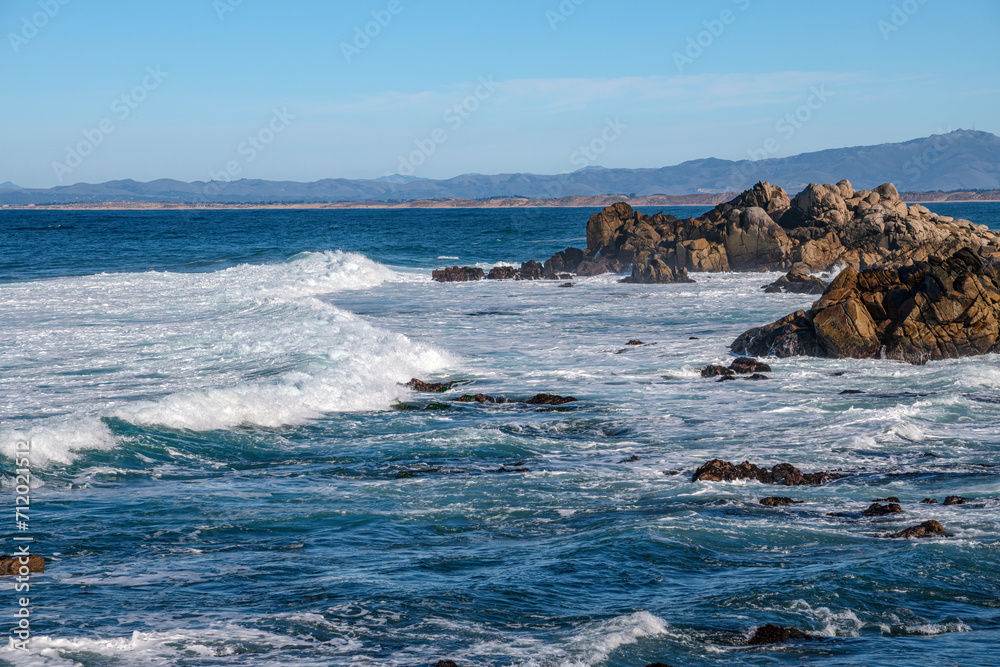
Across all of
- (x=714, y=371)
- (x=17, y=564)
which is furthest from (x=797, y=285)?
(x=17, y=564)


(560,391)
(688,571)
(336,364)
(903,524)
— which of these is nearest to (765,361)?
(560,391)

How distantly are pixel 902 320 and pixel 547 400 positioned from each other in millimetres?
10203

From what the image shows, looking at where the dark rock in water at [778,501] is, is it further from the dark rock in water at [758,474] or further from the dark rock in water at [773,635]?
the dark rock in water at [773,635]

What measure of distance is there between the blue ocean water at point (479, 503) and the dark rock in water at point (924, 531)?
0.23 m

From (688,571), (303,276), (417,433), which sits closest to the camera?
(688,571)

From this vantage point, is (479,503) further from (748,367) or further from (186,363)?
(186,363)

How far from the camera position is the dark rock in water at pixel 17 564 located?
923 centimetres

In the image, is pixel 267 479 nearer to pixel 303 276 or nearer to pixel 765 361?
pixel 765 361

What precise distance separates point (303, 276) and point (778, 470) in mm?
42778

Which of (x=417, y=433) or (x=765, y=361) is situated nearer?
(x=417, y=433)

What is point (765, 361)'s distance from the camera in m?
23.0

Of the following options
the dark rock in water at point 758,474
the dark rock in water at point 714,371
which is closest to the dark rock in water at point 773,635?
the dark rock in water at point 758,474

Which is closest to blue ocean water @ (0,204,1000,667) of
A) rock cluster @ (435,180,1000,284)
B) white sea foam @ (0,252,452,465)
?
white sea foam @ (0,252,452,465)

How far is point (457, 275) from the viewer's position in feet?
177
